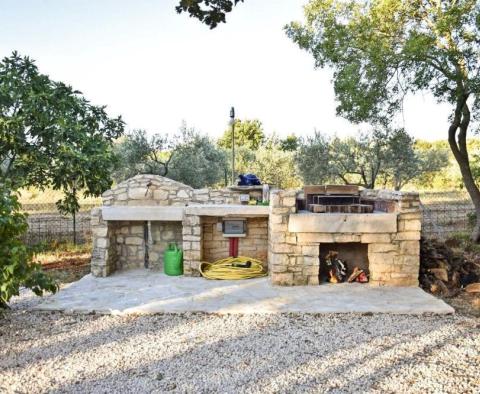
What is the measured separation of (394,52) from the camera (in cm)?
988

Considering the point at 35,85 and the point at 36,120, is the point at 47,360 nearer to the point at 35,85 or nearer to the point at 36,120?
the point at 36,120

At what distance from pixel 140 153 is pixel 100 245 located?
22.0 ft

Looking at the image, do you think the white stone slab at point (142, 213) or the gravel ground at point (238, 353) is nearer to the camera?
the gravel ground at point (238, 353)

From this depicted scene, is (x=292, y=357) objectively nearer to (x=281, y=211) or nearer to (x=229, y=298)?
(x=229, y=298)

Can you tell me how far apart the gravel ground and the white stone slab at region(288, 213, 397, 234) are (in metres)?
1.60

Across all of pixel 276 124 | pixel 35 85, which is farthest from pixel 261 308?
pixel 276 124

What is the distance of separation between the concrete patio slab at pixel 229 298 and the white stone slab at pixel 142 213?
1.08 m

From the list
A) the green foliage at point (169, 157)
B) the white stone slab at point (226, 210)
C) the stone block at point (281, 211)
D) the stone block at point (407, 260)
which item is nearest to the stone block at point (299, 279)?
the stone block at point (281, 211)

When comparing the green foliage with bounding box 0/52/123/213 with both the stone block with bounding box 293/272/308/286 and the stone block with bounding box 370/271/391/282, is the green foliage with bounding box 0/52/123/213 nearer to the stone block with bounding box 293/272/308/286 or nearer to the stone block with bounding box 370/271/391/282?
the stone block with bounding box 293/272/308/286

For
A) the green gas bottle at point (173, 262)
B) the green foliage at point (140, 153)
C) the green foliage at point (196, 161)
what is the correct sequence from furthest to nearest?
the green foliage at point (196, 161) < the green foliage at point (140, 153) < the green gas bottle at point (173, 262)

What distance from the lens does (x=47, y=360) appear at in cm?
401

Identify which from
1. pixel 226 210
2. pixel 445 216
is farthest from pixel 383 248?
pixel 445 216

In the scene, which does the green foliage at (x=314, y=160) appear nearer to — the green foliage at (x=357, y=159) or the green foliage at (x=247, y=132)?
the green foliage at (x=357, y=159)

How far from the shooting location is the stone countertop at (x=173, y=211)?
23.8ft
